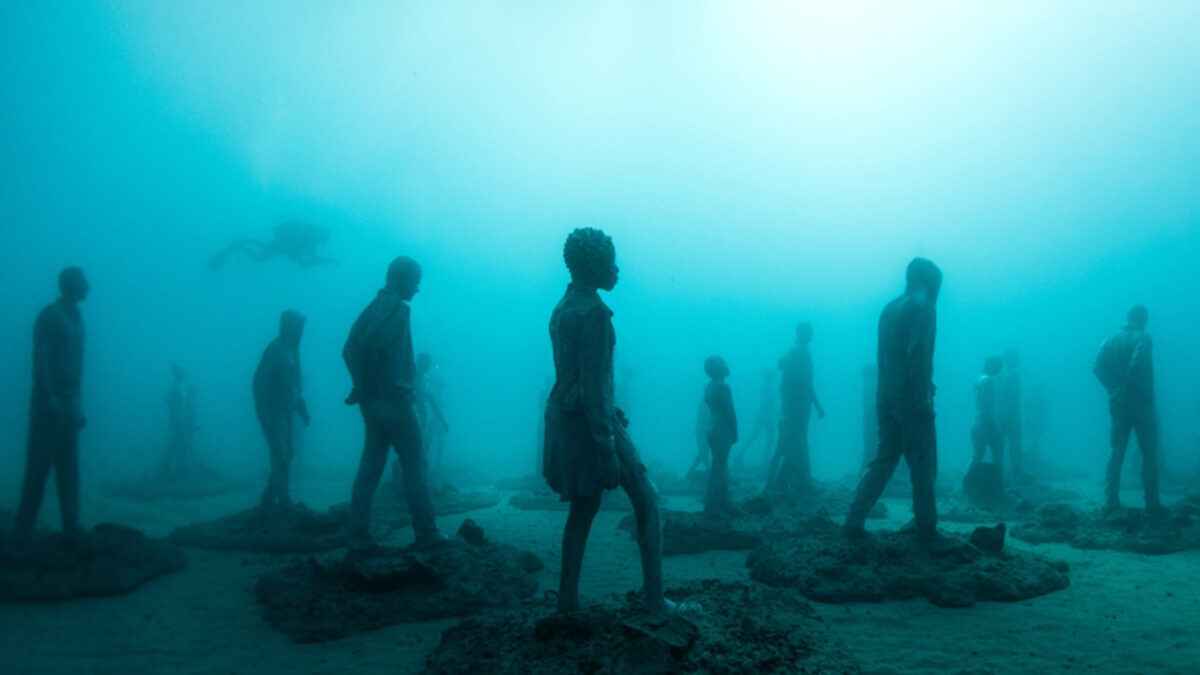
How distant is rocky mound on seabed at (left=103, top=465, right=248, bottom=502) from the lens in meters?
12.1

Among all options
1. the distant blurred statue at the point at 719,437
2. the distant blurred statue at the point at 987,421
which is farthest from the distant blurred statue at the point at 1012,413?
the distant blurred statue at the point at 719,437

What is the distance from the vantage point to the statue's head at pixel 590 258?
14.3 feet

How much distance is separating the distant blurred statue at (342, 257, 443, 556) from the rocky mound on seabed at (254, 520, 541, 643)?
54cm

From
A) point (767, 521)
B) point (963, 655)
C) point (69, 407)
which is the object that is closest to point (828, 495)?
point (767, 521)

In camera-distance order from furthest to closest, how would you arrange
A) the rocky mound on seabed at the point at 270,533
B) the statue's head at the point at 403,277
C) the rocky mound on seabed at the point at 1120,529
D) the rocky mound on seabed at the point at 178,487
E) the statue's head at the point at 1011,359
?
1. the statue's head at the point at 1011,359
2. the rocky mound on seabed at the point at 178,487
3. the rocky mound on seabed at the point at 270,533
4. the rocky mound on seabed at the point at 1120,529
5. the statue's head at the point at 403,277

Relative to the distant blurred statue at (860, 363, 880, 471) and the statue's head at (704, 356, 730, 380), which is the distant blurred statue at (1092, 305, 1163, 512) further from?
the statue's head at (704, 356, 730, 380)

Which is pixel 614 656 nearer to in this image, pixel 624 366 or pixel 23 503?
pixel 23 503

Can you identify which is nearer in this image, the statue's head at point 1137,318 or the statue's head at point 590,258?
the statue's head at point 590,258

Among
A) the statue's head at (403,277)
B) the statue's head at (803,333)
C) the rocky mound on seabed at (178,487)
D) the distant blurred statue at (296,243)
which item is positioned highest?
the distant blurred statue at (296,243)

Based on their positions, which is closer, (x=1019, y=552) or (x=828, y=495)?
(x=1019, y=552)

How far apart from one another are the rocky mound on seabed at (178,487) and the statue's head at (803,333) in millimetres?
12505

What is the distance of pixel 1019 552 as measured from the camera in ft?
20.8

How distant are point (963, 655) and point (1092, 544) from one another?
4963 millimetres

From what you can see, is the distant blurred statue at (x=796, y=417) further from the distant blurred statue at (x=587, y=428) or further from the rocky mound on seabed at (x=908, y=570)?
the distant blurred statue at (x=587, y=428)
